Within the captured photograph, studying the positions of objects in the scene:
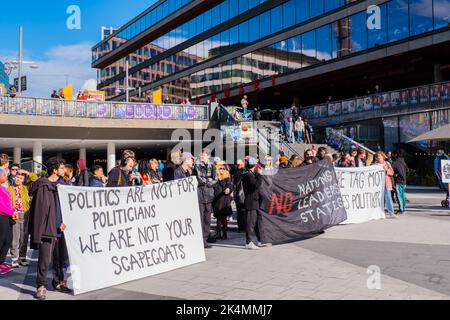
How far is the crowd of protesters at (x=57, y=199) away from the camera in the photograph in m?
6.34

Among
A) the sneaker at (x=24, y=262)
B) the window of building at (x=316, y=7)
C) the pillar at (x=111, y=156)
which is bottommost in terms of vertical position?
the sneaker at (x=24, y=262)

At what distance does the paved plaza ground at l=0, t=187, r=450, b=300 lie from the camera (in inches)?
236

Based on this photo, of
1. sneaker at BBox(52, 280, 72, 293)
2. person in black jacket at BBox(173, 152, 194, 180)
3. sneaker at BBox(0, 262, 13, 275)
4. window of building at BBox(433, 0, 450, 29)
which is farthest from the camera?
window of building at BBox(433, 0, 450, 29)

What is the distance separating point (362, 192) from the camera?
501 inches

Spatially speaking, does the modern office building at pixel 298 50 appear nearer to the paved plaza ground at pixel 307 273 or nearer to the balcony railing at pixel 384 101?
the balcony railing at pixel 384 101

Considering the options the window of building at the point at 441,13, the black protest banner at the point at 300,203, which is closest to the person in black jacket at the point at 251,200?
the black protest banner at the point at 300,203

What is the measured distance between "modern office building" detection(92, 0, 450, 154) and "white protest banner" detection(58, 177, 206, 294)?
2263 cm

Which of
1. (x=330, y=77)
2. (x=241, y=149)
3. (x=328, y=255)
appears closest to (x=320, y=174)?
(x=328, y=255)

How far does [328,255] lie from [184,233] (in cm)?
258

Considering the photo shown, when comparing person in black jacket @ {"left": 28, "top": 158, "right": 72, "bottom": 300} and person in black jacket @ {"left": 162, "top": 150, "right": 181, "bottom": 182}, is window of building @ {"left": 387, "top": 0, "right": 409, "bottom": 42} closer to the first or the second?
person in black jacket @ {"left": 162, "top": 150, "right": 181, "bottom": 182}

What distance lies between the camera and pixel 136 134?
3269 centimetres

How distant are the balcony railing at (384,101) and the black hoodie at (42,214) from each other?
24.7m

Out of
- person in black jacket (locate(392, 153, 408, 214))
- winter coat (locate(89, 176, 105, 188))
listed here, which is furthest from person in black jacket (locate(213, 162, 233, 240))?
person in black jacket (locate(392, 153, 408, 214))

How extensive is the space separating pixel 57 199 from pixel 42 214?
345mm
